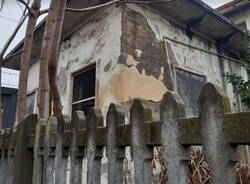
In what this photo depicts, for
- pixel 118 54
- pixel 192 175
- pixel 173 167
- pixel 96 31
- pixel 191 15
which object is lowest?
pixel 192 175

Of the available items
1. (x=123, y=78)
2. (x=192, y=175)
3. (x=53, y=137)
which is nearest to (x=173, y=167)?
(x=53, y=137)

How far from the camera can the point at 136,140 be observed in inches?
39.4

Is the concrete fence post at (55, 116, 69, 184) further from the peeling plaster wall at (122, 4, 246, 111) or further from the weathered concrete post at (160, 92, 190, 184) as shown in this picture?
the peeling plaster wall at (122, 4, 246, 111)

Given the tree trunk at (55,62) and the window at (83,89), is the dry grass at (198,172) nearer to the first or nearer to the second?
the tree trunk at (55,62)

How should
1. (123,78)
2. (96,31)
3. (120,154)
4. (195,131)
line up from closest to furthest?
(195,131)
(120,154)
(123,78)
(96,31)

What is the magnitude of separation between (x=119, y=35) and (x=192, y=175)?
2.23 metres

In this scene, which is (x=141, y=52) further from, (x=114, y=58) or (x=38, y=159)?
(x=38, y=159)

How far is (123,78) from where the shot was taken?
130 inches

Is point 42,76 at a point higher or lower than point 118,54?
lower

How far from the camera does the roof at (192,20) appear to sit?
3.94m

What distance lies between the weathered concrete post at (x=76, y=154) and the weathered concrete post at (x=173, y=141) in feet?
1.92

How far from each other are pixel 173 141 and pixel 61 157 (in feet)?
2.63

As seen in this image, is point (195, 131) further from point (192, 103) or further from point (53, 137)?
point (192, 103)

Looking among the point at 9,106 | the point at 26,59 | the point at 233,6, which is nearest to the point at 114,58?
the point at 26,59
